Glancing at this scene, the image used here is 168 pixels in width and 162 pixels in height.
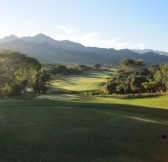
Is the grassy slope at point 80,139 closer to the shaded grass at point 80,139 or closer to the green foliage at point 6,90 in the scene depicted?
the shaded grass at point 80,139

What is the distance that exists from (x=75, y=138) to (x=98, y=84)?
332 feet

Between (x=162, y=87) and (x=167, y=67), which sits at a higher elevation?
(x=167, y=67)

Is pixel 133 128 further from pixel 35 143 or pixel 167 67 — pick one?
pixel 167 67

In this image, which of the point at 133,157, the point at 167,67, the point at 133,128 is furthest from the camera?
the point at 167,67

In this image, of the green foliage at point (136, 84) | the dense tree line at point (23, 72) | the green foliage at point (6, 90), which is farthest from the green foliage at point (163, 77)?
the green foliage at point (6, 90)

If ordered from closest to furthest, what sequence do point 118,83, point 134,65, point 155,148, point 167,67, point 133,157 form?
point 133,157 < point 155,148 < point 167,67 < point 118,83 < point 134,65

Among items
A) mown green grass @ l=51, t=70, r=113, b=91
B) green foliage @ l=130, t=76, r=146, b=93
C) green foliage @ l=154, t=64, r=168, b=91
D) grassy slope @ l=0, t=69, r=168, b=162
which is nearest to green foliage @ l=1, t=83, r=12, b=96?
mown green grass @ l=51, t=70, r=113, b=91

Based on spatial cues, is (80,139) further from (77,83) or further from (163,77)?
(77,83)

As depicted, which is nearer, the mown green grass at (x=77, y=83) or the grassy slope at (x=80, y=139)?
A: the grassy slope at (x=80, y=139)

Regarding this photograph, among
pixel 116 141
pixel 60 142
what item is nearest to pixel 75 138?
pixel 60 142

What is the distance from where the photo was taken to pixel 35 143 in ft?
54.9

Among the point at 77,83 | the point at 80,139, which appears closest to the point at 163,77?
the point at 77,83

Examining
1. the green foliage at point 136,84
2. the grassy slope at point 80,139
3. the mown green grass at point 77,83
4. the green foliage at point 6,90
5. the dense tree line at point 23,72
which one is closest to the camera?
the grassy slope at point 80,139

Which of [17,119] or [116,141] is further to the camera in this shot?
[17,119]
